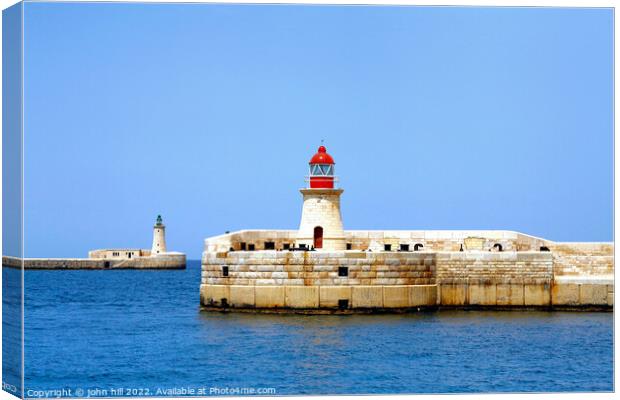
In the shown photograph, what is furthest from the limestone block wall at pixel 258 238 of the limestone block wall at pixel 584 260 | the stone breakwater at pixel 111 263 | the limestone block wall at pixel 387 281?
the stone breakwater at pixel 111 263

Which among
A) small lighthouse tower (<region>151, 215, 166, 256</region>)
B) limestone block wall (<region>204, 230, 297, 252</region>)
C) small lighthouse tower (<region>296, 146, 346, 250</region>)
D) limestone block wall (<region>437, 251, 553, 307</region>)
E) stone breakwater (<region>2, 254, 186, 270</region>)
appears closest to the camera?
limestone block wall (<region>437, 251, 553, 307</region>)

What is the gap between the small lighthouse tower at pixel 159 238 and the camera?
8700cm

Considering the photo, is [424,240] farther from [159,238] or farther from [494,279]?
[159,238]

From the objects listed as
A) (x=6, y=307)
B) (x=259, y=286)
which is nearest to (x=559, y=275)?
(x=259, y=286)

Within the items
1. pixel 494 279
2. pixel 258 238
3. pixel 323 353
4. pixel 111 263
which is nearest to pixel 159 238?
pixel 111 263

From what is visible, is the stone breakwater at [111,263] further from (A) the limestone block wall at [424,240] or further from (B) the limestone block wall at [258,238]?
(A) the limestone block wall at [424,240]

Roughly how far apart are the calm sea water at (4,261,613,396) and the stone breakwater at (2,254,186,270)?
55759 millimetres

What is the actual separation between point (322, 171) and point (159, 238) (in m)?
54.9

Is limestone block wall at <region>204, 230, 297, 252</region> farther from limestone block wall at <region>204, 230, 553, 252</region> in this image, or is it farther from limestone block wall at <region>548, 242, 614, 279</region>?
limestone block wall at <region>548, 242, 614, 279</region>

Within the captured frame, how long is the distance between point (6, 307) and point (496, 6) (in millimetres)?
8954

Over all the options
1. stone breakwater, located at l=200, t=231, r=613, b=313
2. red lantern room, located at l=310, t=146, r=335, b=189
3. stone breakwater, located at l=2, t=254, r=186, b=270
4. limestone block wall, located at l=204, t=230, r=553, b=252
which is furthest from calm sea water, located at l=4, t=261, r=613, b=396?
stone breakwater, located at l=2, t=254, r=186, b=270

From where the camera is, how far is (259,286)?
32375 millimetres

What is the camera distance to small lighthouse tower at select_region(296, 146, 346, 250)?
35625 mm

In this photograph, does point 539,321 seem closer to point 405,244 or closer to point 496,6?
point 405,244
